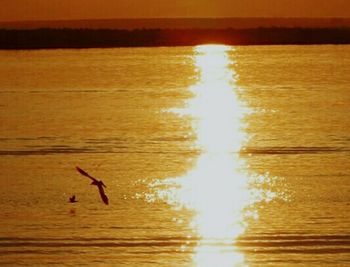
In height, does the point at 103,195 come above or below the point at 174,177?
below

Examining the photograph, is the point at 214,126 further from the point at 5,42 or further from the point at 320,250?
the point at 5,42

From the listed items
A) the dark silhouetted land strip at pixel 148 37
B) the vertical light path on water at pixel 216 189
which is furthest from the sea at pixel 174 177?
the dark silhouetted land strip at pixel 148 37

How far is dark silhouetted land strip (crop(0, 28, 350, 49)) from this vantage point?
A: 60938 millimetres

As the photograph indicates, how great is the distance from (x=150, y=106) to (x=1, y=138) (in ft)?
24.1

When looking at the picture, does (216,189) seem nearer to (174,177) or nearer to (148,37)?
(174,177)

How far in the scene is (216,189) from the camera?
1477 cm

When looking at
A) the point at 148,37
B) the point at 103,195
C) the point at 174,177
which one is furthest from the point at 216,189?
the point at 148,37

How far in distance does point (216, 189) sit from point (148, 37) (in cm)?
5284

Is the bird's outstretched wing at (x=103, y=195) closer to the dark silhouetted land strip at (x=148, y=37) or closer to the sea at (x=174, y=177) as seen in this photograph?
the sea at (x=174, y=177)

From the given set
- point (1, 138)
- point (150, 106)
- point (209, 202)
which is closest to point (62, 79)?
point (150, 106)

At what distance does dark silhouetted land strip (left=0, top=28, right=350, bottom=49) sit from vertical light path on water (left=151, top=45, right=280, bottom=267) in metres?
34.9

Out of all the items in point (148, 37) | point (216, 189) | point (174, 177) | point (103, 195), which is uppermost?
point (148, 37)

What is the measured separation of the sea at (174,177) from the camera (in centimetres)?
1135

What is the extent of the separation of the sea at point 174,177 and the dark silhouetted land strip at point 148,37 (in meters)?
29.0
